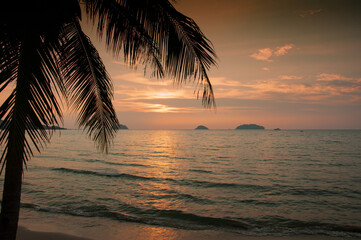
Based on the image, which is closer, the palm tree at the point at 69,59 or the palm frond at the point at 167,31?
the palm tree at the point at 69,59

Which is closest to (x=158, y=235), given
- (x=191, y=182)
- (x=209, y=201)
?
(x=209, y=201)

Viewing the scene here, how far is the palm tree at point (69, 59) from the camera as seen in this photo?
2305 mm

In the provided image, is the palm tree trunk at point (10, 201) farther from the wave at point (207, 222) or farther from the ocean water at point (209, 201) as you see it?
the wave at point (207, 222)

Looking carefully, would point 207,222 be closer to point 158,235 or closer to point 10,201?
point 158,235

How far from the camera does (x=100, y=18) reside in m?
3.81

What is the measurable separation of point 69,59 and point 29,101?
164cm

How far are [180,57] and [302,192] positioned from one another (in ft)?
35.6

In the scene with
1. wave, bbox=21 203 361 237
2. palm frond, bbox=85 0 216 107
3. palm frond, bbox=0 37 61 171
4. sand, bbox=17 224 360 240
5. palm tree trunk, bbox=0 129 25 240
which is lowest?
wave, bbox=21 203 361 237

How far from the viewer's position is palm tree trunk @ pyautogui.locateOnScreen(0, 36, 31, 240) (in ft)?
7.01

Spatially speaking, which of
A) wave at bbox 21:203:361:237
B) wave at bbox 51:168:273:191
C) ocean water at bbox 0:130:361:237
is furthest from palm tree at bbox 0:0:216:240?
wave at bbox 51:168:273:191

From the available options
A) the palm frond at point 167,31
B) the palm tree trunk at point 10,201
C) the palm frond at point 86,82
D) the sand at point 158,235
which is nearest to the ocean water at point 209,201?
the sand at point 158,235

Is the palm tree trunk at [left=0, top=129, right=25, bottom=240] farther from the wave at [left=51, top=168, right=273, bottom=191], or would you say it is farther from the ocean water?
the wave at [left=51, top=168, right=273, bottom=191]

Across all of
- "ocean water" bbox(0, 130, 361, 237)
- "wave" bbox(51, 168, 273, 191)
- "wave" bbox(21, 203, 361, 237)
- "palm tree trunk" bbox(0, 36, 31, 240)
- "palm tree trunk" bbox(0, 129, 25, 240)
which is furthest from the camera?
"wave" bbox(51, 168, 273, 191)

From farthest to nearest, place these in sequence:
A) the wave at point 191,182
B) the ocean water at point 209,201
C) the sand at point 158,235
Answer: the wave at point 191,182 → the ocean water at point 209,201 → the sand at point 158,235
